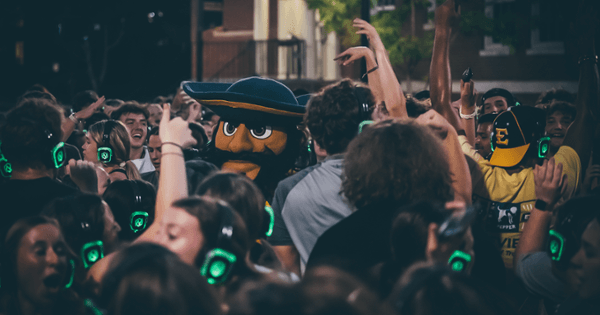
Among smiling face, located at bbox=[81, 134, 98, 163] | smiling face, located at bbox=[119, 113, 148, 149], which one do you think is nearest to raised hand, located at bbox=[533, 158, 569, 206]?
smiling face, located at bbox=[81, 134, 98, 163]

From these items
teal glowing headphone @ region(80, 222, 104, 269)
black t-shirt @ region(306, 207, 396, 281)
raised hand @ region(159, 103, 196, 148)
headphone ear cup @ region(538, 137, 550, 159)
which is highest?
raised hand @ region(159, 103, 196, 148)

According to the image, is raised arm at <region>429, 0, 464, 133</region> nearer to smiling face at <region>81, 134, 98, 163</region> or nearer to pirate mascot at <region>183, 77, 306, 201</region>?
pirate mascot at <region>183, 77, 306, 201</region>

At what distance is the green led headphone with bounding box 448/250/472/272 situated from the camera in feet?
6.07

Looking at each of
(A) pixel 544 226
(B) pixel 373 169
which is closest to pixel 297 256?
(B) pixel 373 169

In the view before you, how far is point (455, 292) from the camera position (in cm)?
129

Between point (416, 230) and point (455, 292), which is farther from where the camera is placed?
point (416, 230)

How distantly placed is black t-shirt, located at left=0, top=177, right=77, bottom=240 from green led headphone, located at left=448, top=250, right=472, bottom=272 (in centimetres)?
191

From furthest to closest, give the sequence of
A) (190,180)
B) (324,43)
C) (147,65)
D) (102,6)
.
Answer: (147,65), (102,6), (324,43), (190,180)

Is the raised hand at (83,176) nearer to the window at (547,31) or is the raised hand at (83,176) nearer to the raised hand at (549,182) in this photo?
the raised hand at (549,182)

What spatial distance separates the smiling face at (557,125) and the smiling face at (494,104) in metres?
0.87

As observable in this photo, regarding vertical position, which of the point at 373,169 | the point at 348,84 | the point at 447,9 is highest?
the point at 447,9

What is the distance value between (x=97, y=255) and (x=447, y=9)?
2.51 meters

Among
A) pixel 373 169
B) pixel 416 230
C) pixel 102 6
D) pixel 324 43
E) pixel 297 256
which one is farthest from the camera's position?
pixel 102 6

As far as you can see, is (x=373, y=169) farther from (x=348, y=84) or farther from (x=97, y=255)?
(x=97, y=255)
